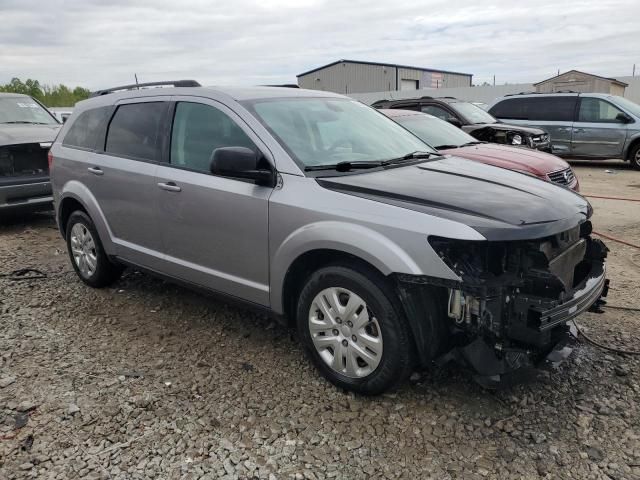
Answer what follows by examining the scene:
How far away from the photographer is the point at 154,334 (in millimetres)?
4105

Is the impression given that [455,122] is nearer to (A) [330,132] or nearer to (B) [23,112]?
(A) [330,132]

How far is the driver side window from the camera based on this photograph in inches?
143

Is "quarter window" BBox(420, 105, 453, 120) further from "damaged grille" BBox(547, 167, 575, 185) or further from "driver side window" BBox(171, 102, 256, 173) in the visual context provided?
"driver side window" BBox(171, 102, 256, 173)

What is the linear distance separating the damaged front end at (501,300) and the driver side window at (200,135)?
5.21ft

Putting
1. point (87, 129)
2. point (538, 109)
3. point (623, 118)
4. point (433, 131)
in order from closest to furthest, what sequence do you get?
Result: 1. point (87, 129)
2. point (433, 131)
3. point (623, 118)
4. point (538, 109)

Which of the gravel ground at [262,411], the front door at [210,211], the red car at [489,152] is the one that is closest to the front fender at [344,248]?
the front door at [210,211]

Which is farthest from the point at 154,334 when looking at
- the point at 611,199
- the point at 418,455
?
the point at 611,199

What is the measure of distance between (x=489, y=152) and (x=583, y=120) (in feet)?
25.9

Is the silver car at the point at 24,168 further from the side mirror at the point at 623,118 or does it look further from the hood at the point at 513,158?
the side mirror at the point at 623,118

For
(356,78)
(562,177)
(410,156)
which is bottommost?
(562,177)

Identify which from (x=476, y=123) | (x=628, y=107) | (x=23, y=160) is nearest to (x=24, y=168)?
(x=23, y=160)

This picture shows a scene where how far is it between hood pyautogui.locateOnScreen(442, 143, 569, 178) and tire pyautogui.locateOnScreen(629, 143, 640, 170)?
23.5 ft

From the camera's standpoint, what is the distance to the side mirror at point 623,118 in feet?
40.6

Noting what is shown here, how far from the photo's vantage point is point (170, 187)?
386 centimetres
